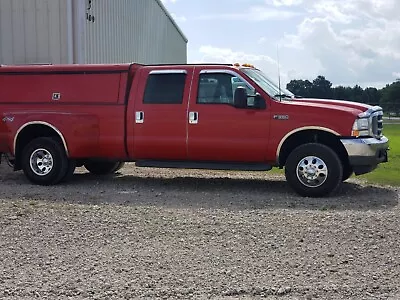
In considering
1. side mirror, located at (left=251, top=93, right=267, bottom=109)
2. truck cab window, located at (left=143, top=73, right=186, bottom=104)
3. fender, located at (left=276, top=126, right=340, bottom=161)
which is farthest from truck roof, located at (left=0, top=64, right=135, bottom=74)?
fender, located at (left=276, top=126, right=340, bottom=161)

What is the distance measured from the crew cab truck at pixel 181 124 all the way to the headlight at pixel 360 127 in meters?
0.01

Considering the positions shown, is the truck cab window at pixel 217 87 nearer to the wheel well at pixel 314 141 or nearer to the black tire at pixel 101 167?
the wheel well at pixel 314 141

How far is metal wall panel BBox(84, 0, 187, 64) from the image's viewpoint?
49.3 ft

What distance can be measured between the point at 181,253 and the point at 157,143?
400cm

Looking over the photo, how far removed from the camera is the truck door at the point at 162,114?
947 centimetres

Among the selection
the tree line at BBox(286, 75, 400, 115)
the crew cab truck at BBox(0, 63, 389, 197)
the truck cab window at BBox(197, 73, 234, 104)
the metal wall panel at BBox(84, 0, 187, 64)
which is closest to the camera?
the crew cab truck at BBox(0, 63, 389, 197)

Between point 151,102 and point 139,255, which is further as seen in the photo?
point 151,102

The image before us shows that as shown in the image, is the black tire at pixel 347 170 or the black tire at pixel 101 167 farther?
the black tire at pixel 101 167

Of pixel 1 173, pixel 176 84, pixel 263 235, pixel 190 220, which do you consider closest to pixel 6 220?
pixel 190 220

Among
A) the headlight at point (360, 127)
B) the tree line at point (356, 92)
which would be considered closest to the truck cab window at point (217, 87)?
the headlight at point (360, 127)

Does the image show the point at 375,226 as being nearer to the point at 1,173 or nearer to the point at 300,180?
the point at 300,180

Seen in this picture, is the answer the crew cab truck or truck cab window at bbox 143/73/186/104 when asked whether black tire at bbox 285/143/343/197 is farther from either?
truck cab window at bbox 143/73/186/104

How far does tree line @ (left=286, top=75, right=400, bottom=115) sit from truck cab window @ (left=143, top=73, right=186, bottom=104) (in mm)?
7561

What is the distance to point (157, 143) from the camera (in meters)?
9.59
